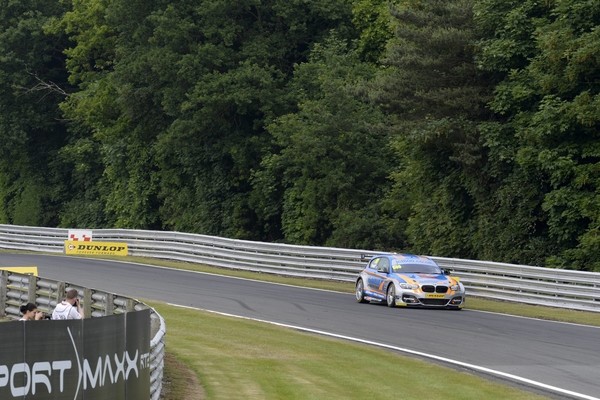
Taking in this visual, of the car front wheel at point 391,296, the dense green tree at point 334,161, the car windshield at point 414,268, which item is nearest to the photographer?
the car front wheel at point 391,296

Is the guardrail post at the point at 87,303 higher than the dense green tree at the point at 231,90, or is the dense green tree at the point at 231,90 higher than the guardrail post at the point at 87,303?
the dense green tree at the point at 231,90

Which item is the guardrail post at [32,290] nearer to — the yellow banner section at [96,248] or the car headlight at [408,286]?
the car headlight at [408,286]

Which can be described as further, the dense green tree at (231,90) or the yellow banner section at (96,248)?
the dense green tree at (231,90)

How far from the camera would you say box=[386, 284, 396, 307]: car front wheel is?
2819 centimetres

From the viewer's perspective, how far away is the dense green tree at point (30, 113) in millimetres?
66125

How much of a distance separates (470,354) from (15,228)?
36.5 meters

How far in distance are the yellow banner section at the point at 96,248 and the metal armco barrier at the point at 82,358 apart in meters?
33.3

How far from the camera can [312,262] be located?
38406mm

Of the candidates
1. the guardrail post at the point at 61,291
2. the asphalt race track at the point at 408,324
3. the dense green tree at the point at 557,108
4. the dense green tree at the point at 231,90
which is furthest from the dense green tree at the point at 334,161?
the guardrail post at the point at 61,291

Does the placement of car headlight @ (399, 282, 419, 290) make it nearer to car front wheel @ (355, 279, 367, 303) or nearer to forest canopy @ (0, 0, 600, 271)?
car front wheel @ (355, 279, 367, 303)

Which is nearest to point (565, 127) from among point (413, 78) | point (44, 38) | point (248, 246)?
point (413, 78)

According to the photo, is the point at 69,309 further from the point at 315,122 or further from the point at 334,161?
the point at 334,161

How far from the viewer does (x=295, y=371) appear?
16984 millimetres

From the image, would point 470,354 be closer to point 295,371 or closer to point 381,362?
point 381,362
